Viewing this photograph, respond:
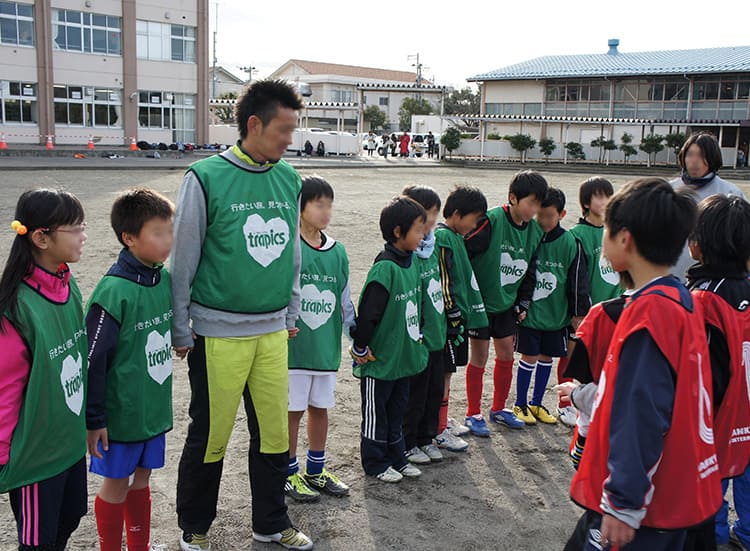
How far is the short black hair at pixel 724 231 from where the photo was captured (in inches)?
108

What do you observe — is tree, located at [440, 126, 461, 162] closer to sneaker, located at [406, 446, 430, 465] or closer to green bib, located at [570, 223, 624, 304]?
green bib, located at [570, 223, 624, 304]

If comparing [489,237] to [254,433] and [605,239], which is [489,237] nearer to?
[254,433]

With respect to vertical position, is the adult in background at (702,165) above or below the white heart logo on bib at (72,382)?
above

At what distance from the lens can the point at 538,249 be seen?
5008mm

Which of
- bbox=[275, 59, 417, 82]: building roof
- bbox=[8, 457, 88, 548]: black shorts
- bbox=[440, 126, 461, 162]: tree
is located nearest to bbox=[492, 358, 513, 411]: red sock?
bbox=[8, 457, 88, 548]: black shorts

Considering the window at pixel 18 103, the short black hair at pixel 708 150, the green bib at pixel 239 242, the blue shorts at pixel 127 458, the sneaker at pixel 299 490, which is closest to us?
the blue shorts at pixel 127 458

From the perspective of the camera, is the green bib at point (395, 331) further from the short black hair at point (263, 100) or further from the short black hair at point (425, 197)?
the short black hair at point (263, 100)

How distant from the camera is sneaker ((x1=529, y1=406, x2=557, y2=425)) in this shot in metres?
5.05

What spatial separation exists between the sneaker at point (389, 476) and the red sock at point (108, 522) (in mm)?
1601

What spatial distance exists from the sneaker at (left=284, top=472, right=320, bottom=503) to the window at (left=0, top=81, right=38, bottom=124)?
3619 cm

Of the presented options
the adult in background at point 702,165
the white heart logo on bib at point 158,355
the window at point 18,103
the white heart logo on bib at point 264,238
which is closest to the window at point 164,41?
the window at point 18,103

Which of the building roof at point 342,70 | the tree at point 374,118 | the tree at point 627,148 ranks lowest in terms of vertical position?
the tree at point 627,148

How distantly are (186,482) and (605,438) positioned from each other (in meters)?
1.97

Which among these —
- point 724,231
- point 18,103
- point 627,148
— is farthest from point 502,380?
point 627,148
